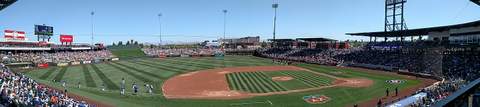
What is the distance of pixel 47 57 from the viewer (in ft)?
225

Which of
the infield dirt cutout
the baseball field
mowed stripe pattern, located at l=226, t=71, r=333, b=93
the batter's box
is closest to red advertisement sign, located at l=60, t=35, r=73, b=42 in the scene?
the baseball field

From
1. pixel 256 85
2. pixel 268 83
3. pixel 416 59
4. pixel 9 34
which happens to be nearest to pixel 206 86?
Result: pixel 256 85

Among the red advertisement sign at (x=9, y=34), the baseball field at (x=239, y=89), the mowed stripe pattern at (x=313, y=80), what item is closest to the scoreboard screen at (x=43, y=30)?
the red advertisement sign at (x=9, y=34)

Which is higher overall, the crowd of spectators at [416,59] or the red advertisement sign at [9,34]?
the red advertisement sign at [9,34]

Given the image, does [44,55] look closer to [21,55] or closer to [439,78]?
[21,55]

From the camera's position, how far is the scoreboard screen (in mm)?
82650

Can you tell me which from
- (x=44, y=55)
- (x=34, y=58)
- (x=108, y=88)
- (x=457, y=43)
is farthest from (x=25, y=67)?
(x=457, y=43)

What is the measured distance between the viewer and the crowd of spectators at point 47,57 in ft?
205

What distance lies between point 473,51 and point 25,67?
217ft

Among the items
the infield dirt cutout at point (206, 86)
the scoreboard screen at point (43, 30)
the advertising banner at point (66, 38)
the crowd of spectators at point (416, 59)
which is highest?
the scoreboard screen at point (43, 30)

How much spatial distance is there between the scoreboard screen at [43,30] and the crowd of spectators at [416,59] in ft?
178

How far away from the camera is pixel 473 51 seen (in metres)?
45.9

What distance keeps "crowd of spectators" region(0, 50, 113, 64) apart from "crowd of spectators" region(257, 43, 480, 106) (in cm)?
4145

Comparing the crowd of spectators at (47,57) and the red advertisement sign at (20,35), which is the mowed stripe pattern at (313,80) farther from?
the red advertisement sign at (20,35)
